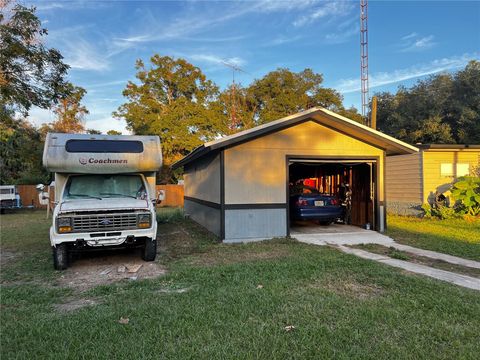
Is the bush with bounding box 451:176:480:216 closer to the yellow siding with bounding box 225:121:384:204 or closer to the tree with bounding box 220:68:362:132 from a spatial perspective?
the yellow siding with bounding box 225:121:384:204

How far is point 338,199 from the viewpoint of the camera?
517 inches

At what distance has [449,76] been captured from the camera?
2725 cm

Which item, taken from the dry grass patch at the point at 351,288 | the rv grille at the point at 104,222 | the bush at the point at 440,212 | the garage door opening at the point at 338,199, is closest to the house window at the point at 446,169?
the bush at the point at 440,212

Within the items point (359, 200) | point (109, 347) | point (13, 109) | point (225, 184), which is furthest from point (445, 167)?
point (13, 109)

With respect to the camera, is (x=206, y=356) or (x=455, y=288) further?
(x=455, y=288)

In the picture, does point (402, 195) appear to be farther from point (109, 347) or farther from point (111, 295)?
point (109, 347)

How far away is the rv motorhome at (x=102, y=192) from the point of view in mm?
6910

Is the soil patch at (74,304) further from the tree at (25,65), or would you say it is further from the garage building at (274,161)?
the tree at (25,65)

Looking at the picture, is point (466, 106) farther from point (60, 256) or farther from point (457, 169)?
point (60, 256)

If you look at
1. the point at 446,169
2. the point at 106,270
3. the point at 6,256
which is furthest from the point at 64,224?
the point at 446,169

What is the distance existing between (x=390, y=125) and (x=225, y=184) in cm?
2394

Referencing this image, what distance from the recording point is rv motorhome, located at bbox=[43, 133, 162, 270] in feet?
22.7

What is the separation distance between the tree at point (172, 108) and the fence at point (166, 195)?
12.6 ft

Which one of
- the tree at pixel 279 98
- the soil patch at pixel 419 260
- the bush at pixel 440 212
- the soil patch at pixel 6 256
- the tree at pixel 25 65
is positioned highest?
the tree at pixel 279 98
